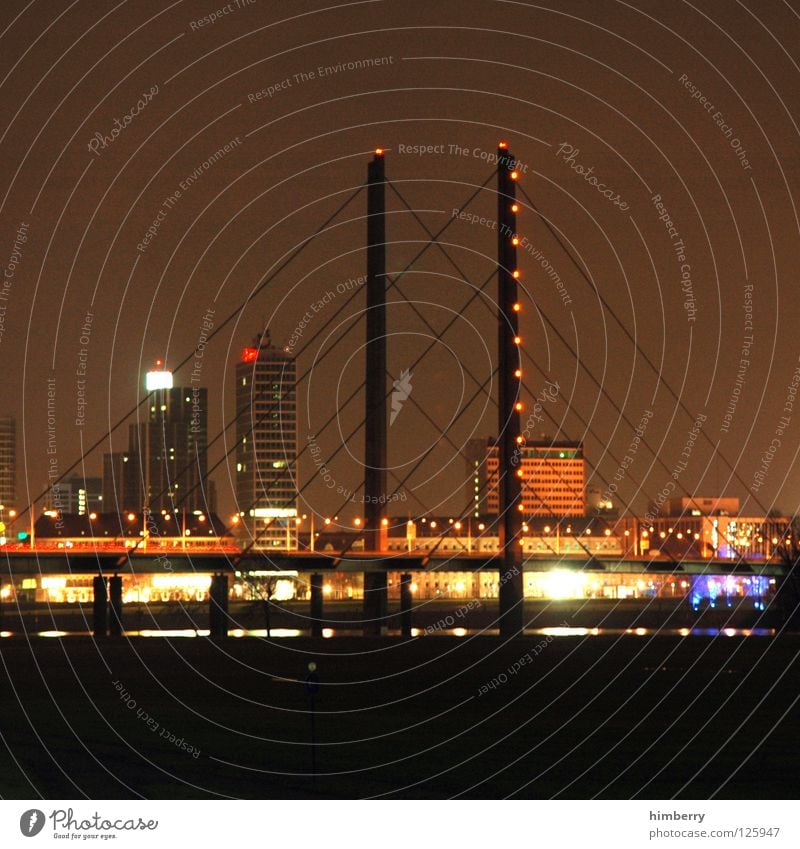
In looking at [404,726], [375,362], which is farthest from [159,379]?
[404,726]

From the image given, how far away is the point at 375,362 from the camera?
6341 centimetres

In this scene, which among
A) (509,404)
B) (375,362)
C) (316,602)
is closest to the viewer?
(509,404)

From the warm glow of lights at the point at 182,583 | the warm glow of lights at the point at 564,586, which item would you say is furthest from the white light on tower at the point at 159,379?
the warm glow of lights at the point at 564,586

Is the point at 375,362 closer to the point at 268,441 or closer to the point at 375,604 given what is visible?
the point at 375,604

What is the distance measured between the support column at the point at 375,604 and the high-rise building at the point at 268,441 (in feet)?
15.5

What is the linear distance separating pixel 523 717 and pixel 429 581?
122m

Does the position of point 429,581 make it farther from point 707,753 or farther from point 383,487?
point 707,753

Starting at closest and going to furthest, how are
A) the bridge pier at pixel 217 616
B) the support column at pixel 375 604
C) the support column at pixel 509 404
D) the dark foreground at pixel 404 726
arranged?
the dark foreground at pixel 404 726, the support column at pixel 509 404, the bridge pier at pixel 217 616, the support column at pixel 375 604

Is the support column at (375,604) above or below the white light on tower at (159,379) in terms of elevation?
below

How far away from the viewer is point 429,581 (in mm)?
146750

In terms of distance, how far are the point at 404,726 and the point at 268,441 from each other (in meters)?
90.7

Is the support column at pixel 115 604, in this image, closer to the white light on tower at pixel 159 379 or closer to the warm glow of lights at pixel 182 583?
the white light on tower at pixel 159 379

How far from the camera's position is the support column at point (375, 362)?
61594 mm
